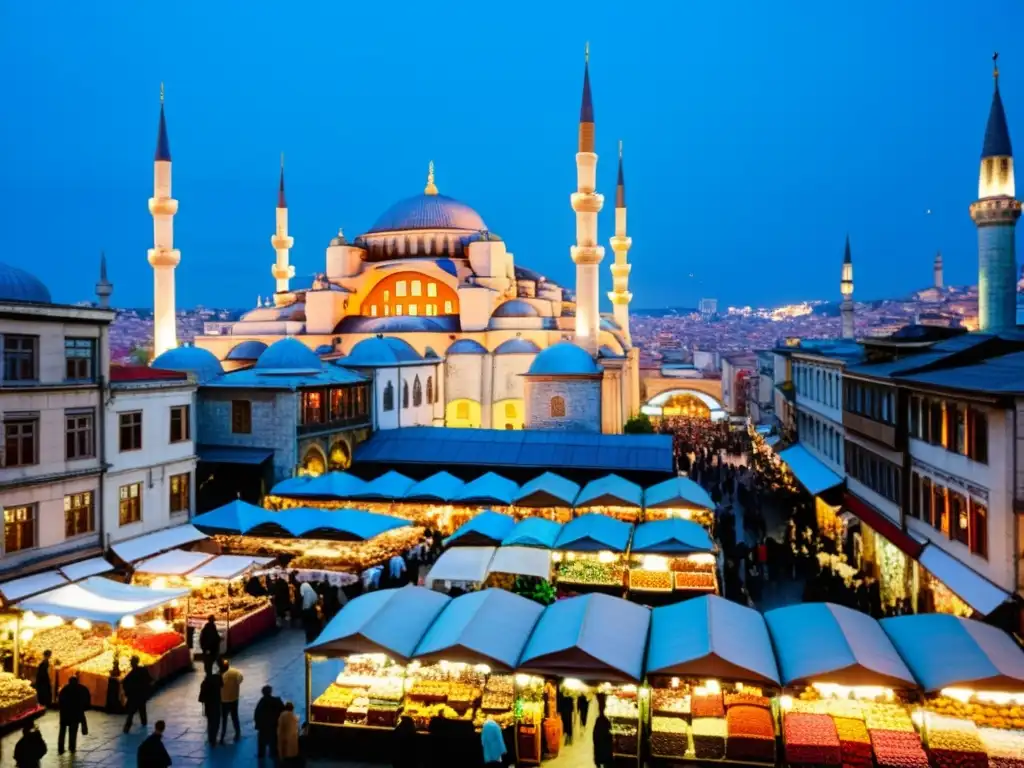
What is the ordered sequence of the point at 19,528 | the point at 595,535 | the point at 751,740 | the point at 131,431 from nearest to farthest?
1. the point at 751,740
2. the point at 19,528
3. the point at 595,535
4. the point at 131,431

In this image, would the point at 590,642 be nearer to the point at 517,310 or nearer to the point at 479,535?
the point at 479,535

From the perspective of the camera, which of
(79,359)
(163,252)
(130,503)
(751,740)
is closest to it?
(751,740)

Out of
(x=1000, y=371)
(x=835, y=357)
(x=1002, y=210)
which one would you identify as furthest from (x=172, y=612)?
(x=1002, y=210)

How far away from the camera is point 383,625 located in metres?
9.98

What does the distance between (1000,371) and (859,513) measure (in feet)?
20.8

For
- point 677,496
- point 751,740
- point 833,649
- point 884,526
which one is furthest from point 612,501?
point 751,740

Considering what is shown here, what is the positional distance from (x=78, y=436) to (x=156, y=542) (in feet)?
8.46

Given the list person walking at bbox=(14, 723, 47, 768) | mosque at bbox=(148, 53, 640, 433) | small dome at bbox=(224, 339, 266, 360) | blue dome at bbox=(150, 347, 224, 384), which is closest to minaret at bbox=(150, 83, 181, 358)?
mosque at bbox=(148, 53, 640, 433)

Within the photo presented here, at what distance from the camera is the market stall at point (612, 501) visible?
745 inches

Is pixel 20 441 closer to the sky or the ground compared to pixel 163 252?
closer to the ground

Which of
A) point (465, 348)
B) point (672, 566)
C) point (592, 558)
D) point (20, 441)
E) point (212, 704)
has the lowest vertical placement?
point (212, 704)

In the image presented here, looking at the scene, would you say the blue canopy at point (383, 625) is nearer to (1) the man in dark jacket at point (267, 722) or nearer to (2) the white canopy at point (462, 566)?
(1) the man in dark jacket at point (267, 722)

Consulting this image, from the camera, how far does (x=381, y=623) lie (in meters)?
10.0

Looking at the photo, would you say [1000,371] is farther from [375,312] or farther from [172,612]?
[375,312]
